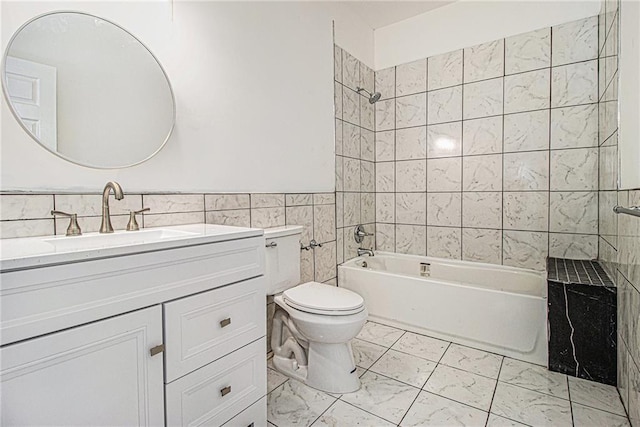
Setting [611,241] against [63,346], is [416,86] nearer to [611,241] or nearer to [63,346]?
[611,241]

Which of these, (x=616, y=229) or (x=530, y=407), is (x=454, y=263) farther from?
(x=530, y=407)

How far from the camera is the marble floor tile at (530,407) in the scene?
143cm

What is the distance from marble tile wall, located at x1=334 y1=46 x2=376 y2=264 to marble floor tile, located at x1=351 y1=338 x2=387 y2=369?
0.68m

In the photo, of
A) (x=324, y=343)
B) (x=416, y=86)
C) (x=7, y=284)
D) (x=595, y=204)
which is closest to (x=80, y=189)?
(x=7, y=284)

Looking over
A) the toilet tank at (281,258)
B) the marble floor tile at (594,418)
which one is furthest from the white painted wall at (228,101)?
the marble floor tile at (594,418)

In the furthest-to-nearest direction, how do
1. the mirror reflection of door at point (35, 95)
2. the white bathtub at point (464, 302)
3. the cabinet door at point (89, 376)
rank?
the white bathtub at point (464, 302) → the mirror reflection of door at point (35, 95) → the cabinet door at point (89, 376)

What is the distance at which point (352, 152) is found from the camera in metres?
2.73

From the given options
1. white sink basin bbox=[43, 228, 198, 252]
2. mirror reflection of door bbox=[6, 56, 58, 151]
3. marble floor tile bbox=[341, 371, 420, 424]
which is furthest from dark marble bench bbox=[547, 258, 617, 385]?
mirror reflection of door bbox=[6, 56, 58, 151]

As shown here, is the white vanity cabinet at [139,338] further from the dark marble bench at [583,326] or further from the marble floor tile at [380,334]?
the dark marble bench at [583,326]

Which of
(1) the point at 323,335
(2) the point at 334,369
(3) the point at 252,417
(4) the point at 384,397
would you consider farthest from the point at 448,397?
(3) the point at 252,417

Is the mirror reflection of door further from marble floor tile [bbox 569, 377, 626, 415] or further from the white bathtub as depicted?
marble floor tile [bbox 569, 377, 626, 415]

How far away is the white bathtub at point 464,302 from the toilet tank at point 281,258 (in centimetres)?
76

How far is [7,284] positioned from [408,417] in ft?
4.93

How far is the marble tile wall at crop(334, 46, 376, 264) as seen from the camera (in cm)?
258
